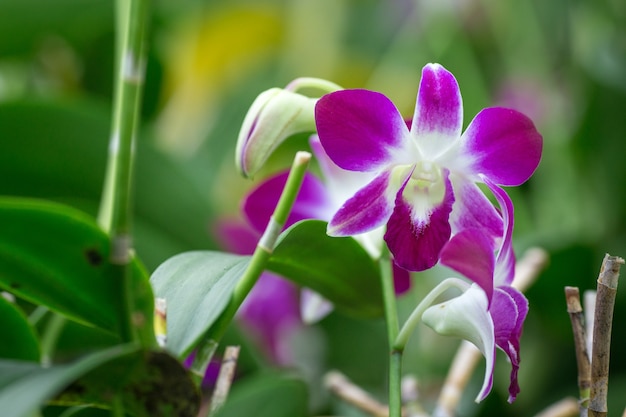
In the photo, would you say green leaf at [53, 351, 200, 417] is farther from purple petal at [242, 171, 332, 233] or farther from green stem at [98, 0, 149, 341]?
purple petal at [242, 171, 332, 233]

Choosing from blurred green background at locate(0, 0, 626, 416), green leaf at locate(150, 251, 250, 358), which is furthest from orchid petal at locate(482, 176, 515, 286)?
blurred green background at locate(0, 0, 626, 416)

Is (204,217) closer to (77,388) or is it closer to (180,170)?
(180,170)

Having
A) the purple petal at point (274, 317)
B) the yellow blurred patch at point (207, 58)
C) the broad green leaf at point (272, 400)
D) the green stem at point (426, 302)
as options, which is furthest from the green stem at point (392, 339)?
the yellow blurred patch at point (207, 58)

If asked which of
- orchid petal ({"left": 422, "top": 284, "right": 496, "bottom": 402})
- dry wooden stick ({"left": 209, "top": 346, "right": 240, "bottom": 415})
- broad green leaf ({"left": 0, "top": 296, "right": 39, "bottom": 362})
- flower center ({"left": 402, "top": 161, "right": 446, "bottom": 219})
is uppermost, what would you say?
flower center ({"left": 402, "top": 161, "right": 446, "bottom": 219})

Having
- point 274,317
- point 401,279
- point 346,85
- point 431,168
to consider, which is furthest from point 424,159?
point 346,85

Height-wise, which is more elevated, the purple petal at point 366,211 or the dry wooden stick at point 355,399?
the purple petal at point 366,211

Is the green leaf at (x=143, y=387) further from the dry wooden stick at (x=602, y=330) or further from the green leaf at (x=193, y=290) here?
the dry wooden stick at (x=602, y=330)

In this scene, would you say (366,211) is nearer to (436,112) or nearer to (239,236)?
(436,112)

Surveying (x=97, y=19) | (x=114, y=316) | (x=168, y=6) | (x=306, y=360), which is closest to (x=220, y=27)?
(x=168, y=6)
